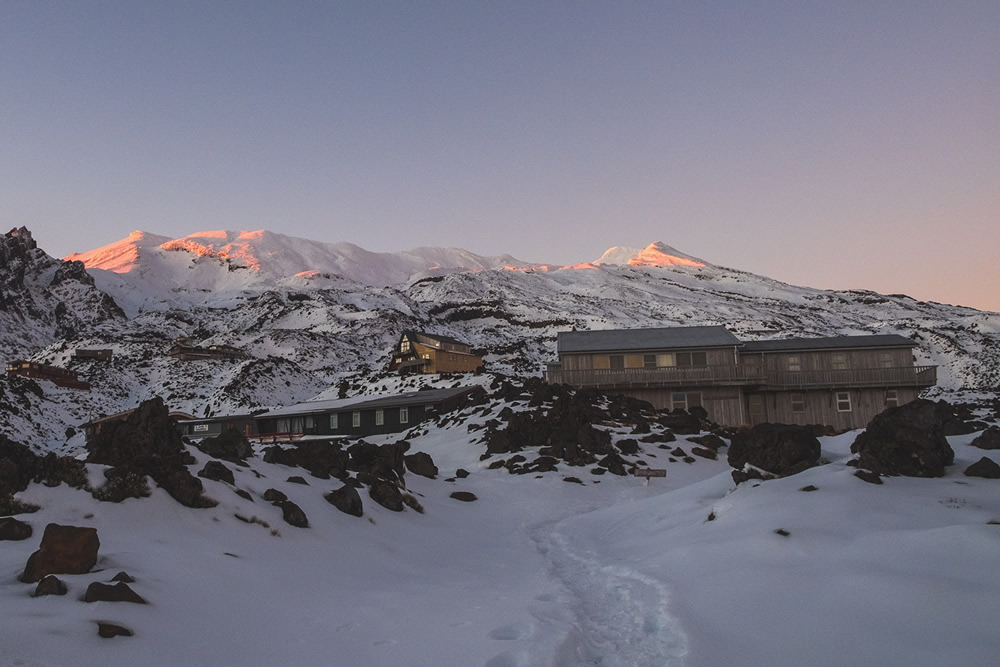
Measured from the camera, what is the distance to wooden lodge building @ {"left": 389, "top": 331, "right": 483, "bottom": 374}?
7919cm

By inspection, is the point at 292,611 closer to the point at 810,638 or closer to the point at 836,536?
the point at 810,638

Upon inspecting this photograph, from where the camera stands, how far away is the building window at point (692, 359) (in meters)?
46.5

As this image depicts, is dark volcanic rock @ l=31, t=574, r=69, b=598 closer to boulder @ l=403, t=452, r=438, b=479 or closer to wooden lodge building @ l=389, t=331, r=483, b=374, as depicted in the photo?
boulder @ l=403, t=452, r=438, b=479

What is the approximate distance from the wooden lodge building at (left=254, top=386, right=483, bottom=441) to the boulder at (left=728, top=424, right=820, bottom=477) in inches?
1282

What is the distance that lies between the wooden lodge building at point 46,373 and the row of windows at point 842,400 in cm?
7548

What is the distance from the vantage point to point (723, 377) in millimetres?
45719

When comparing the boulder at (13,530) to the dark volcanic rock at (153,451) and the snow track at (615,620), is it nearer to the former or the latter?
the dark volcanic rock at (153,451)

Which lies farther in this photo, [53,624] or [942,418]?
[942,418]

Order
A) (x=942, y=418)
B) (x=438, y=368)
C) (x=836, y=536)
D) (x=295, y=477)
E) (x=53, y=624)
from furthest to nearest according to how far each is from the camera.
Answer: (x=438, y=368) < (x=295, y=477) < (x=942, y=418) < (x=836, y=536) < (x=53, y=624)

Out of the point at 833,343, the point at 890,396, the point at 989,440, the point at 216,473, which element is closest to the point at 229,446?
the point at 216,473

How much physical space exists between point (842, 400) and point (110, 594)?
5040 cm

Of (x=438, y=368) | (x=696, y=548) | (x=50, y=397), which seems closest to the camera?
(x=696, y=548)

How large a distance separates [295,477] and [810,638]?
42.3 feet

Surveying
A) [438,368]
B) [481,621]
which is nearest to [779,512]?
[481,621]
